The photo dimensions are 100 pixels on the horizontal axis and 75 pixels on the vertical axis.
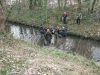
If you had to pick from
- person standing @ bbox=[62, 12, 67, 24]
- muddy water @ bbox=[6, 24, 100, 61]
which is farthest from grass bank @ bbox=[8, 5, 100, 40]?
muddy water @ bbox=[6, 24, 100, 61]

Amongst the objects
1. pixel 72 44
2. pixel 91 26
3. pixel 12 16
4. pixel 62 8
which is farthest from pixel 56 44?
pixel 12 16

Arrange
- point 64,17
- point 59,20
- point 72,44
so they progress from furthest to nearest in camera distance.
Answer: point 59,20 → point 64,17 → point 72,44

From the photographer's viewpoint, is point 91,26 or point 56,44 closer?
point 56,44

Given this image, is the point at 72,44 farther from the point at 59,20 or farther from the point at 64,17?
the point at 59,20

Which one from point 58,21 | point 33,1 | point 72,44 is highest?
point 33,1

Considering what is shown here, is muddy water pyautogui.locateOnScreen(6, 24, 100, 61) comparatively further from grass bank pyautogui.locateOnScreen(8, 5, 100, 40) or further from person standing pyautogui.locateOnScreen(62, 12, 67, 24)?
person standing pyautogui.locateOnScreen(62, 12, 67, 24)

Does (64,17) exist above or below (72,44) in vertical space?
above

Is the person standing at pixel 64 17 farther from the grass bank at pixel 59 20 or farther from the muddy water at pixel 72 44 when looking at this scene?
the muddy water at pixel 72 44

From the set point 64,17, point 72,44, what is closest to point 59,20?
point 64,17

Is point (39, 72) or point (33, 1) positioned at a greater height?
point (33, 1)

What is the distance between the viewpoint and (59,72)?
26.0ft

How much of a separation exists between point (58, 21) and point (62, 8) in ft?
11.0

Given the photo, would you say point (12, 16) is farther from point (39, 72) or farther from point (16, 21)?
point (39, 72)

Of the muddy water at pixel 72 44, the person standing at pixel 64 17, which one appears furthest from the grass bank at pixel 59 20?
the muddy water at pixel 72 44
